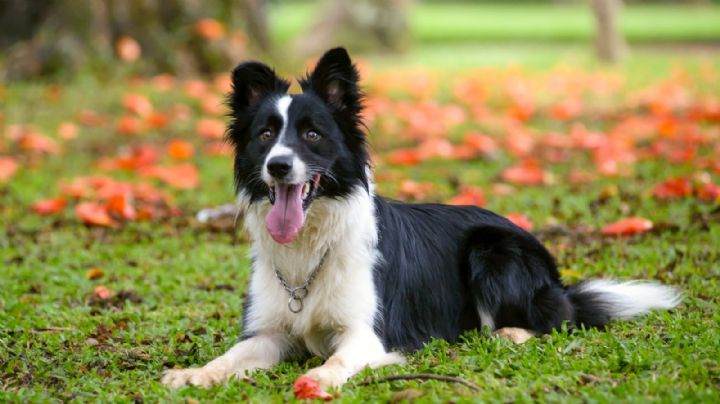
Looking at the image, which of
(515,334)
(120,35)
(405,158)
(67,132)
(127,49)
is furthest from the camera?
(120,35)

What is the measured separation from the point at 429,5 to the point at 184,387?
44385mm

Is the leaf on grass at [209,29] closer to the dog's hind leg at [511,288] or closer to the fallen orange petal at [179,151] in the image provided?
the fallen orange petal at [179,151]

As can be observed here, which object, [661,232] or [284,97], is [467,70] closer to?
[661,232]

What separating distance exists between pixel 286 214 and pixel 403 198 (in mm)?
4515

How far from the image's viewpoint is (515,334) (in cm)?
489

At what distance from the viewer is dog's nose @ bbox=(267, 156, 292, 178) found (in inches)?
169

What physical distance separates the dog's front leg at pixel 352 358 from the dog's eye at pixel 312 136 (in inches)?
38.3

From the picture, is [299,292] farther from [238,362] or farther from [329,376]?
[329,376]

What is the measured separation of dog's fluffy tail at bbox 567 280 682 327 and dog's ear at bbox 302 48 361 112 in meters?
1.72

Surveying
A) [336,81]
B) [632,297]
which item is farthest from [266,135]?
[632,297]

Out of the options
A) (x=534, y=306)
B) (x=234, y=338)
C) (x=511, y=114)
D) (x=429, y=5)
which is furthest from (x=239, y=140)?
(x=429, y=5)

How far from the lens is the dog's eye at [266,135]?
460 centimetres

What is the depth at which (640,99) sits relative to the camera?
46.2ft

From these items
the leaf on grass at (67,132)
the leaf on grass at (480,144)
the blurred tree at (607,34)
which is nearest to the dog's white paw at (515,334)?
the leaf on grass at (480,144)
